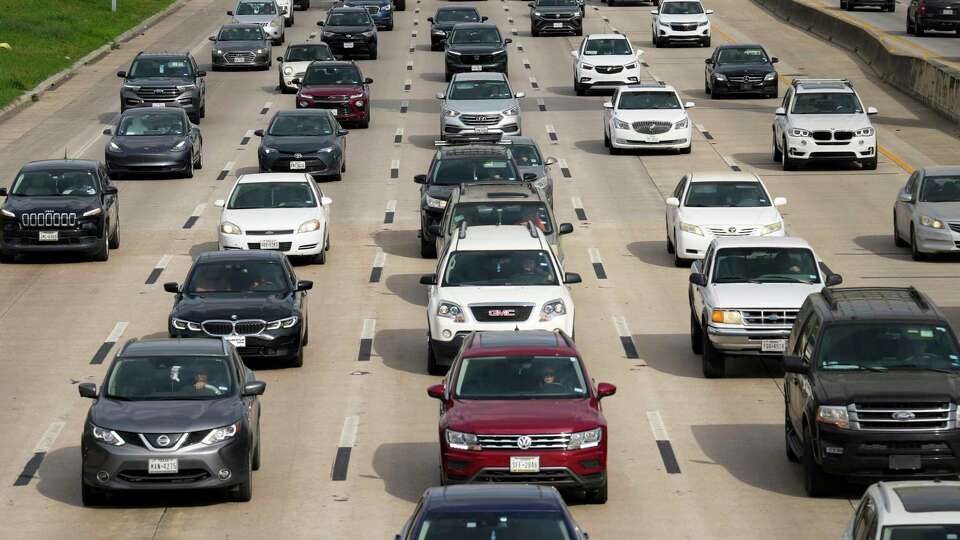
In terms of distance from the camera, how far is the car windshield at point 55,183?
107 ft

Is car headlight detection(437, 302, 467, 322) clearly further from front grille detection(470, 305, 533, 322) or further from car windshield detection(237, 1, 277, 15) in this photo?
car windshield detection(237, 1, 277, 15)

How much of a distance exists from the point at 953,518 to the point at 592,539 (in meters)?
4.90

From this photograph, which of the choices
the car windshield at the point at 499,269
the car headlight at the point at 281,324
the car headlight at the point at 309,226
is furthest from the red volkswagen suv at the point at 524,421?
the car headlight at the point at 309,226

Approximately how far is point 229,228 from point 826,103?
1571 cm

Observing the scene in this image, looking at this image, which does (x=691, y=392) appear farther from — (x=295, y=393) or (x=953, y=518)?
(x=953, y=518)

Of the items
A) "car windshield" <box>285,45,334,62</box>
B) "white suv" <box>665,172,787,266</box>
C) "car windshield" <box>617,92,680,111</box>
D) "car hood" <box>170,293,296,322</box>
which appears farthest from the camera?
"car windshield" <box>285,45,334,62</box>

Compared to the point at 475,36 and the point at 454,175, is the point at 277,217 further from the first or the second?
the point at 475,36

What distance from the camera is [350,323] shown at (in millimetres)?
27438

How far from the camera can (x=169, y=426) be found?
57.8 feet

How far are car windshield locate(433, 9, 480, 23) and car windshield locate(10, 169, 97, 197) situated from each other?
32602 millimetres

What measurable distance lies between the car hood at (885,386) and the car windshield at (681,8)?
47375 mm

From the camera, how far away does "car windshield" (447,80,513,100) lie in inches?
1753

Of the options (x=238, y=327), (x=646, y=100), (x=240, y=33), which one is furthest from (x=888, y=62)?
(x=238, y=327)

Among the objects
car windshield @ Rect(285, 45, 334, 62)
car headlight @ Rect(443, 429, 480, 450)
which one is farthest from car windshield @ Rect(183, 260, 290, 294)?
car windshield @ Rect(285, 45, 334, 62)
